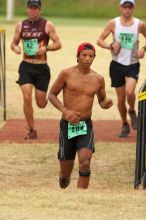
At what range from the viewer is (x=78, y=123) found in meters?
9.64

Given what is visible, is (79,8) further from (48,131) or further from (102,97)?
(102,97)

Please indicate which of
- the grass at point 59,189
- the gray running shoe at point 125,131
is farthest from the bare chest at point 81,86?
the gray running shoe at point 125,131

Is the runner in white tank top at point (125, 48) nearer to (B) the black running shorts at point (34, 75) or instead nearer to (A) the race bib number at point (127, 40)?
(A) the race bib number at point (127, 40)

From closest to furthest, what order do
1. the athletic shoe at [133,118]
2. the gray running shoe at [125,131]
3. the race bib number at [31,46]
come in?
the race bib number at [31,46], the gray running shoe at [125,131], the athletic shoe at [133,118]

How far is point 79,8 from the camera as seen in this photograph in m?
52.2

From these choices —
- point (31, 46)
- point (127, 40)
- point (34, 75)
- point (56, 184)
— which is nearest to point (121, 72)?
point (127, 40)

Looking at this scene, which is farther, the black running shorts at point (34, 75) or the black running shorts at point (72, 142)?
the black running shorts at point (34, 75)

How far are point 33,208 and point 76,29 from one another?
28502 mm

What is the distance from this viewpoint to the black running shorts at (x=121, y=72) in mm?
13586

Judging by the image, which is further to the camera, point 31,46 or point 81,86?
point 31,46

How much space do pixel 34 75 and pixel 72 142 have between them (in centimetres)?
381

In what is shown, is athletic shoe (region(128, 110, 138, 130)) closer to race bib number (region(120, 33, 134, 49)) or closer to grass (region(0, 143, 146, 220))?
grass (region(0, 143, 146, 220))

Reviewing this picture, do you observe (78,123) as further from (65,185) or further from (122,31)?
(122,31)

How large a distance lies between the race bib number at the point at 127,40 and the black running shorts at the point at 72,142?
3.90m
